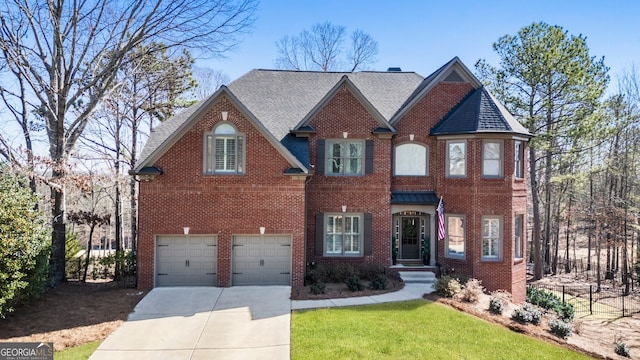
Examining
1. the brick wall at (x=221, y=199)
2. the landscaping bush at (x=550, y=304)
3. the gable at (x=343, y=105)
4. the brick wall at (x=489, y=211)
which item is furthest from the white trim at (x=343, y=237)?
the landscaping bush at (x=550, y=304)

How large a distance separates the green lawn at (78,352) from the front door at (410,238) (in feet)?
40.0

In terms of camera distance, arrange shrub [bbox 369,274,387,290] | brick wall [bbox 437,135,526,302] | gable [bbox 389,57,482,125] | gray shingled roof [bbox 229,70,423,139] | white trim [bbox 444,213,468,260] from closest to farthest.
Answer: shrub [bbox 369,274,387,290], brick wall [bbox 437,135,526,302], white trim [bbox 444,213,468,260], gable [bbox 389,57,482,125], gray shingled roof [bbox 229,70,423,139]

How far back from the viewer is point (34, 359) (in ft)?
27.6

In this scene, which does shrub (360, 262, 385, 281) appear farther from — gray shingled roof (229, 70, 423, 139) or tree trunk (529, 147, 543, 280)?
tree trunk (529, 147, 543, 280)

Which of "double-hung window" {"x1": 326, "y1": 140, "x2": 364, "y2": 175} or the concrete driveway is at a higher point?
"double-hung window" {"x1": 326, "y1": 140, "x2": 364, "y2": 175}

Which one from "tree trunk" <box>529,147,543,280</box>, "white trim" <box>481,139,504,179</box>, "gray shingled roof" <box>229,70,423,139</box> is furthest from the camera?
"tree trunk" <box>529,147,543,280</box>

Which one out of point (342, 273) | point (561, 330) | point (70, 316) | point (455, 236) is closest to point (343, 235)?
point (342, 273)

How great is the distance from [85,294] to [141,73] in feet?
40.3

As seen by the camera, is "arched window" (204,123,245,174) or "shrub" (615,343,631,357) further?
"arched window" (204,123,245,174)

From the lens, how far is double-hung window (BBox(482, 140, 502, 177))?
50.4ft

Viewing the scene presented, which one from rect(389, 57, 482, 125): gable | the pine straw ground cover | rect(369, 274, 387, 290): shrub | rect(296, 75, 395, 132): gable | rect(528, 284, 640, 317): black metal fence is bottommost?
rect(528, 284, 640, 317): black metal fence

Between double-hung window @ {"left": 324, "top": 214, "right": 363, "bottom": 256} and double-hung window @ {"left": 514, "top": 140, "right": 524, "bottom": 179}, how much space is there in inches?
271

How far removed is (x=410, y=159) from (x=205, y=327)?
36.3ft

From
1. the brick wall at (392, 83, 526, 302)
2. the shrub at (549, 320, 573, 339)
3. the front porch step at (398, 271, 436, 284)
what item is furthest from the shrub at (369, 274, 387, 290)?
the shrub at (549, 320, 573, 339)
